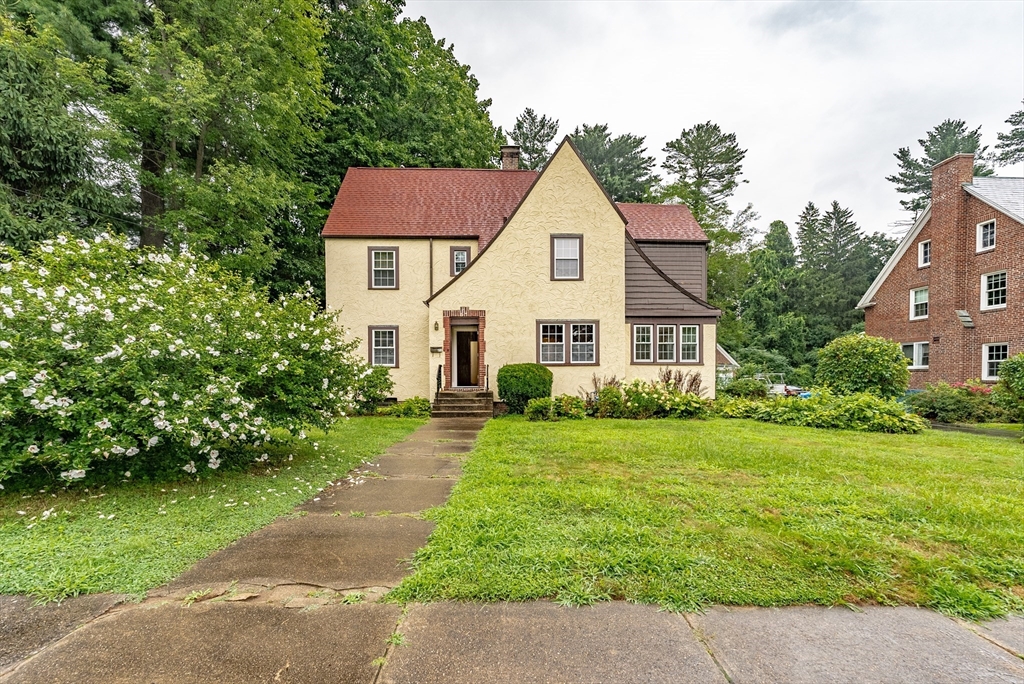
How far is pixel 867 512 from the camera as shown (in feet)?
13.2

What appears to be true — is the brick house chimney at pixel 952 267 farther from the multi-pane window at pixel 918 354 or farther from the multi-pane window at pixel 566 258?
the multi-pane window at pixel 566 258

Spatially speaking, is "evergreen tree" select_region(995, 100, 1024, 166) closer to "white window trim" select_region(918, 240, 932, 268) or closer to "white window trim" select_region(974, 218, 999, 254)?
"white window trim" select_region(918, 240, 932, 268)

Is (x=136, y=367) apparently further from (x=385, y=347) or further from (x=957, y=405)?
(x=957, y=405)

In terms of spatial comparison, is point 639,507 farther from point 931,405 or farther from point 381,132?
point 381,132

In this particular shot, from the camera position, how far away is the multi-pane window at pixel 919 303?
18594 mm

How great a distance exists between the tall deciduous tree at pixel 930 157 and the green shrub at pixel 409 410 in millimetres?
46976

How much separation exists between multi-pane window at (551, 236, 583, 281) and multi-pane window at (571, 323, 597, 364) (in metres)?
1.52

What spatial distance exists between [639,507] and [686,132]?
1536 inches

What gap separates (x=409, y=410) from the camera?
40.4 ft

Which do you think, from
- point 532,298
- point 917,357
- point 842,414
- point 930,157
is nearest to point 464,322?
point 532,298

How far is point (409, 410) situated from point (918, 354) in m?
21.8

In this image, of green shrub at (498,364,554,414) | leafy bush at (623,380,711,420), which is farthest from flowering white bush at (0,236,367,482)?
leafy bush at (623,380,711,420)

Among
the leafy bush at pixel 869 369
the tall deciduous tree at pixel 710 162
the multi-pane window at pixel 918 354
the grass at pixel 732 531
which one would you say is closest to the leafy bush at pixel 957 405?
the leafy bush at pixel 869 369

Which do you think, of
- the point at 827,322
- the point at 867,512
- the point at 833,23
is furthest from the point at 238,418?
the point at 827,322
